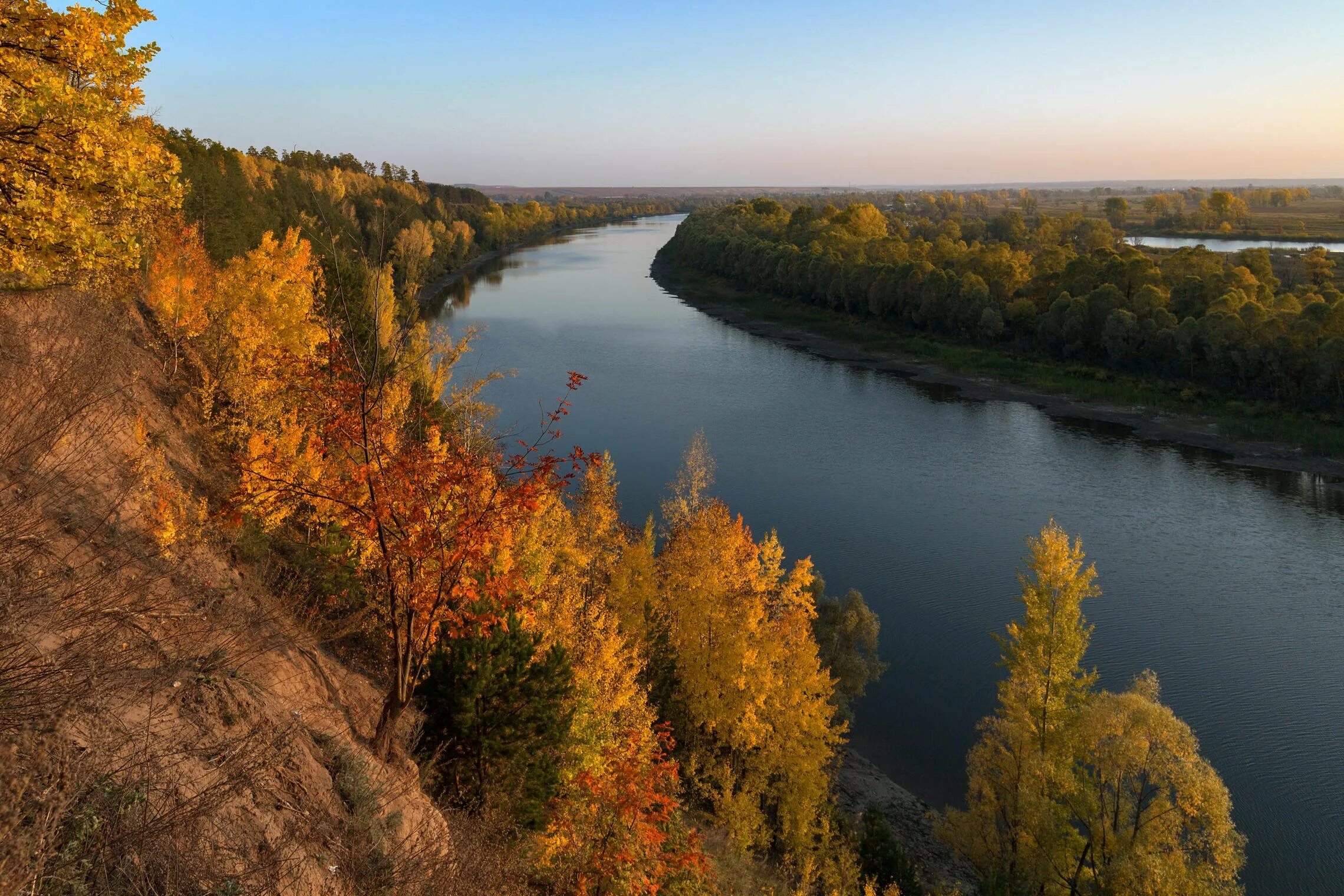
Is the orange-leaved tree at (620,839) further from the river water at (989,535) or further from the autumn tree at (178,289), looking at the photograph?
the autumn tree at (178,289)

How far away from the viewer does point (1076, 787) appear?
44.3 ft

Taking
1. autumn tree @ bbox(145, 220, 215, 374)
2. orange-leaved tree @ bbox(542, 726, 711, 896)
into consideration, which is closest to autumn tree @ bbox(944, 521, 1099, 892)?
orange-leaved tree @ bbox(542, 726, 711, 896)

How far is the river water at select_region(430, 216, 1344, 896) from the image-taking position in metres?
16.6

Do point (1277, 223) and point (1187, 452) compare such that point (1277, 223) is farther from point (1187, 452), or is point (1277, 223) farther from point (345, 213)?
point (345, 213)

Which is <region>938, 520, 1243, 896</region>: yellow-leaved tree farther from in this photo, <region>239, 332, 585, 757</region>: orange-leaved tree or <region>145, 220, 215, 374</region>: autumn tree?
<region>145, 220, 215, 374</region>: autumn tree

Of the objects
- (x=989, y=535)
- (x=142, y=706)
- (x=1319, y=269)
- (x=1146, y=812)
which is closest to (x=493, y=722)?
(x=142, y=706)

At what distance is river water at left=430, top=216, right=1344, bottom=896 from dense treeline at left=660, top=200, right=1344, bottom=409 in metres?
6.44

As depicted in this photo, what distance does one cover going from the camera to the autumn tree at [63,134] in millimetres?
6715

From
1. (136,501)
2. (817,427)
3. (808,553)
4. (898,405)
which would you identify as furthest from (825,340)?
(136,501)

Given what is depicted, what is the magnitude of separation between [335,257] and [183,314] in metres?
→ 12.0

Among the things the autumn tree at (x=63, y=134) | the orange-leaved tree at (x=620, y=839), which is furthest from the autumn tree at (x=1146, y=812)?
the autumn tree at (x=63, y=134)

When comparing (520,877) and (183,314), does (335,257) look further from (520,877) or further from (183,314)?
(183,314)

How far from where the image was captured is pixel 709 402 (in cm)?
3906

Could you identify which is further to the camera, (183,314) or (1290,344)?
(1290,344)
